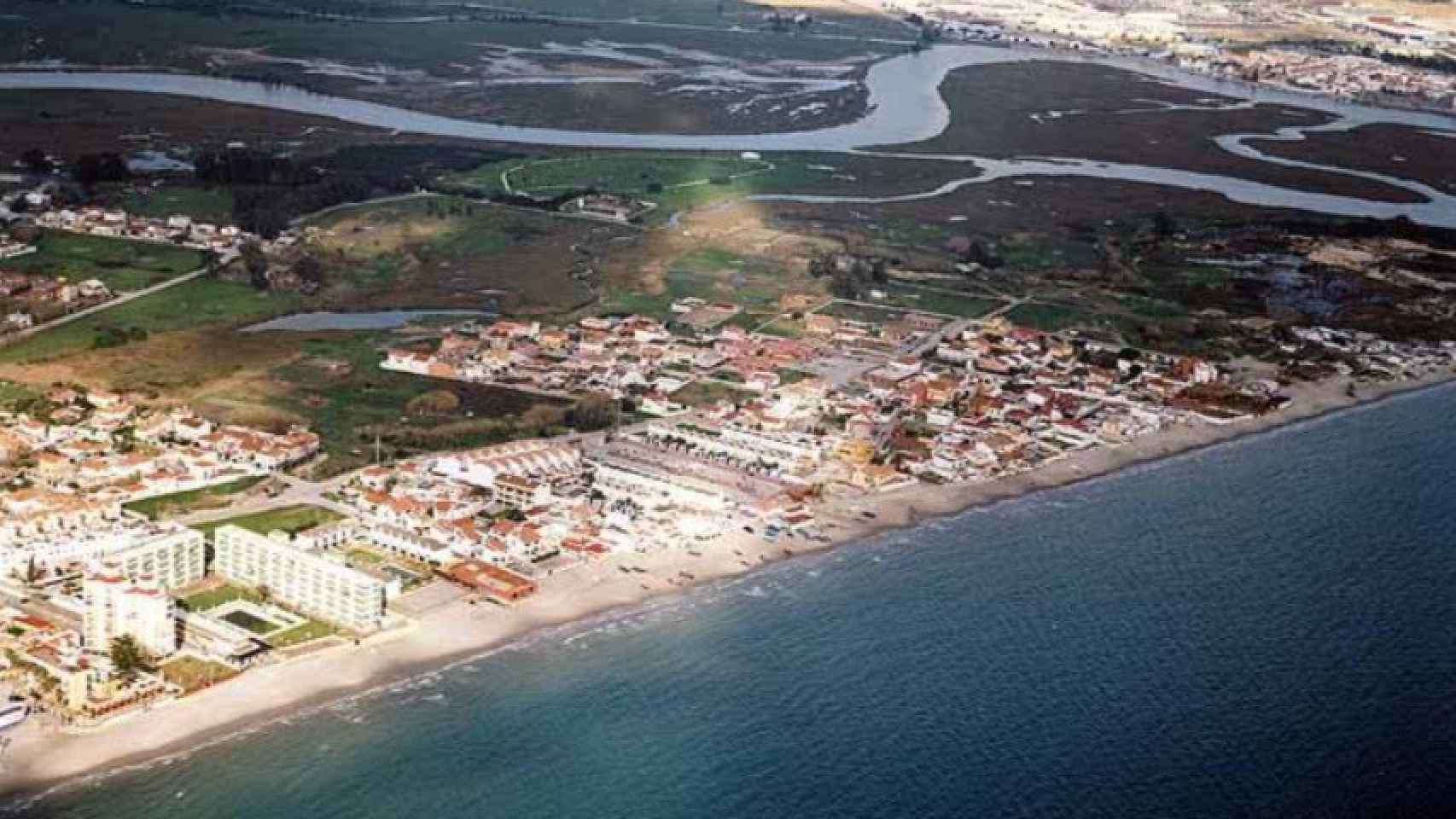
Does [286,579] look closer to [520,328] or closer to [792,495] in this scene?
[792,495]

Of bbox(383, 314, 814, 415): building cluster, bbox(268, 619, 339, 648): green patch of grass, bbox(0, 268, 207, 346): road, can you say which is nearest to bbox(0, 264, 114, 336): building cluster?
bbox(0, 268, 207, 346): road

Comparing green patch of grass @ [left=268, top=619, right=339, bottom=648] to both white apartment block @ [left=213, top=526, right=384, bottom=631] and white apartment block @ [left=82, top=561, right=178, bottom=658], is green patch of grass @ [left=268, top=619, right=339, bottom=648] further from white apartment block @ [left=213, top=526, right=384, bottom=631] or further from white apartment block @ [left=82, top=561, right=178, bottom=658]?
white apartment block @ [left=82, top=561, right=178, bottom=658]

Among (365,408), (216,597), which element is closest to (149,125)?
(365,408)

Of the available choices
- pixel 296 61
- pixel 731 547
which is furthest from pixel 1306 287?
pixel 296 61

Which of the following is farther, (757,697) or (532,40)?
(532,40)

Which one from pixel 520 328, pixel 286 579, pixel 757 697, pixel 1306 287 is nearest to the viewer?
pixel 757 697

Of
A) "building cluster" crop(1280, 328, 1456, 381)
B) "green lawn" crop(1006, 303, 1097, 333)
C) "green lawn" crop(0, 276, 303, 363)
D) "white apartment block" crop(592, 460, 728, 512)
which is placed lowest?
"building cluster" crop(1280, 328, 1456, 381)
